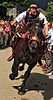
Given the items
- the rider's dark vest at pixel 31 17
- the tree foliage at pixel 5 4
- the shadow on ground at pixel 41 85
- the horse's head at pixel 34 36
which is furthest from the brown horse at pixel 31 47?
the tree foliage at pixel 5 4

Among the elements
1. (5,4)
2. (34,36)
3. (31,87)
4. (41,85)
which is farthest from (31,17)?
(5,4)

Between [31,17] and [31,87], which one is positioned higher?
[31,17]

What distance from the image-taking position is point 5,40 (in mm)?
18938

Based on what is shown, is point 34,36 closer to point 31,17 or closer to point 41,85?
point 31,17

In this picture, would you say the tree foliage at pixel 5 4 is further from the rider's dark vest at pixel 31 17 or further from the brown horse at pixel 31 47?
the rider's dark vest at pixel 31 17

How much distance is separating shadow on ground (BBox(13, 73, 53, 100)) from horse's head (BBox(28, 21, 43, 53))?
4.93 feet

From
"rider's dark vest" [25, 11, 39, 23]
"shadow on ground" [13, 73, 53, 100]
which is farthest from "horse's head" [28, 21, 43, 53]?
"shadow on ground" [13, 73, 53, 100]

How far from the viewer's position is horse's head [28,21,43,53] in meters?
7.28

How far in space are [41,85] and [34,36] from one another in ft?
7.75

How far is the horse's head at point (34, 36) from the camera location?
7.28 metres

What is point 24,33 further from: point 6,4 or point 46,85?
point 6,4

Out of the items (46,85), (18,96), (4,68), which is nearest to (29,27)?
(18,96)

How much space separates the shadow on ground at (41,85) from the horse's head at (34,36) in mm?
1504

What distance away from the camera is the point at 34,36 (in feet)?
24.2
